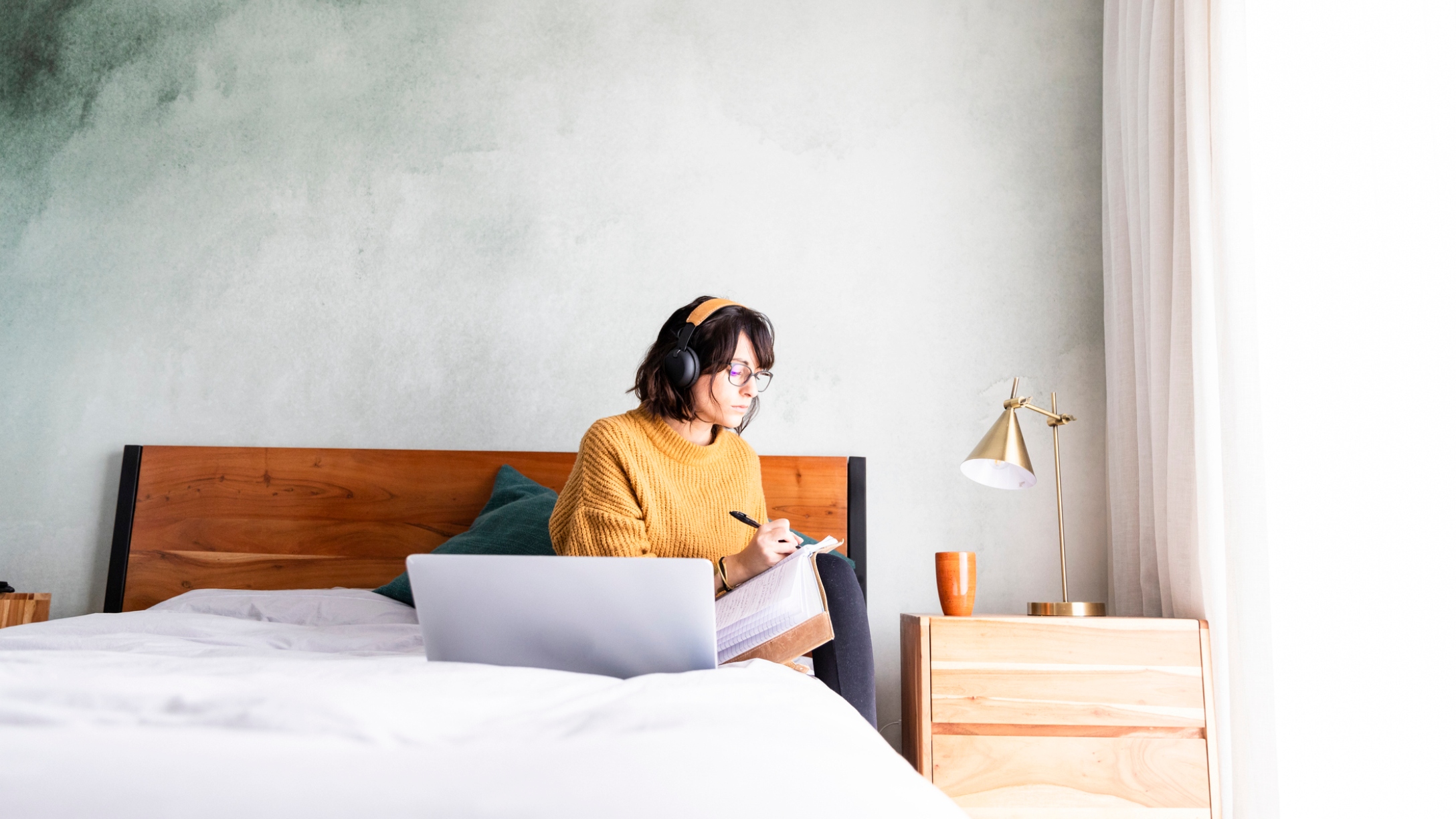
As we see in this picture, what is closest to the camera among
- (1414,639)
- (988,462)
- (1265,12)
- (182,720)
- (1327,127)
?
(182,720)

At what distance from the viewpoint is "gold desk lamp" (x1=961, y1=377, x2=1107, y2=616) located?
200 centimetres

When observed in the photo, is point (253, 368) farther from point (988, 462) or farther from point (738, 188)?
point (988, 462)

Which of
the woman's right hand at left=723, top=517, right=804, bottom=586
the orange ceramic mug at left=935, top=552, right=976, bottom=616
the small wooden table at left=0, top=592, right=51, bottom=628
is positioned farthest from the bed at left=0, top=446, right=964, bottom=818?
the small wooden table at left=0, top=592, right=51, bottom=628

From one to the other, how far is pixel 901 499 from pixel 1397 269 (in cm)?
133

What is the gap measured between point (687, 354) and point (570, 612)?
0.77m

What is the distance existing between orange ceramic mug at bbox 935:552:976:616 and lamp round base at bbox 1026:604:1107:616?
0.14 m

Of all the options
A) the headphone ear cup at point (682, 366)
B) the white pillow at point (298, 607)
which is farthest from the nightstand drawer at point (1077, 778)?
the white pillow at point (298, 607)

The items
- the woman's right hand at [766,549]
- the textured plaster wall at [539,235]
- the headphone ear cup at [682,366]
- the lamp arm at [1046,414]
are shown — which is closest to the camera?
the woman's right hand at [766,549]

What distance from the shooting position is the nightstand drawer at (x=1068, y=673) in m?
1.81

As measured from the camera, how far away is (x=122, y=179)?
2639 millimetres

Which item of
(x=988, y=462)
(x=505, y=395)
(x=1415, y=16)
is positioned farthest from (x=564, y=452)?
(x=1415, y=16)

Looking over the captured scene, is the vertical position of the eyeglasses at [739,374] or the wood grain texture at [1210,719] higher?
the eyeglasses at [739,374]

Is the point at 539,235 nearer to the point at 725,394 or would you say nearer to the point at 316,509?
the point at 316,509

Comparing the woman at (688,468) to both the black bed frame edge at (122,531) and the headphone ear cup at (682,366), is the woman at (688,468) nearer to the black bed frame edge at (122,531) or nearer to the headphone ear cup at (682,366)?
the headphone ear cup at (682,366)
